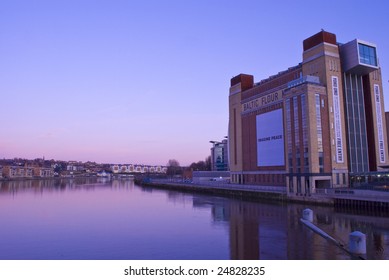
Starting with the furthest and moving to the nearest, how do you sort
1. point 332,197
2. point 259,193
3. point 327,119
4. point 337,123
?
point 259,193
point 337,123
point 327,119
point 332,197

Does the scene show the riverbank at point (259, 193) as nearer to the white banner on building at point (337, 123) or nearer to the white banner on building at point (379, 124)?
the white banner on building at point (337, 123)

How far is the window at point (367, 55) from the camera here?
233 ft

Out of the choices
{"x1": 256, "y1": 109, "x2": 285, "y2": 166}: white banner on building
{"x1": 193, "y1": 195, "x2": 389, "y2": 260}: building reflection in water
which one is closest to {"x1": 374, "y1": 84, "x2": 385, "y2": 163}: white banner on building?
{"x1": 256, "y1": 109, "x2": 285, "y2": 166}: white banner on building

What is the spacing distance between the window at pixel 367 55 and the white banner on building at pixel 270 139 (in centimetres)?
2132

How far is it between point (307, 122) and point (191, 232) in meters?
43.2

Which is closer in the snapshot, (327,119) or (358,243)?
(358,243)

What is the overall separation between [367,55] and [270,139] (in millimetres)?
29028

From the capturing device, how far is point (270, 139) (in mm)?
86188

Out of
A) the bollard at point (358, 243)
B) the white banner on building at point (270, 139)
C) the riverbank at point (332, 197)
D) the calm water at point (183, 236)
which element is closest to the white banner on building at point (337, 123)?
the riverbank at point (332, 197)

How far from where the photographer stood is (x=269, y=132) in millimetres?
86875

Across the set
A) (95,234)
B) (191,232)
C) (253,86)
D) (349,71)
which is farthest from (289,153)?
(95,234)

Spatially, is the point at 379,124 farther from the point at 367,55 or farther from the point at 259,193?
the point at 259,193

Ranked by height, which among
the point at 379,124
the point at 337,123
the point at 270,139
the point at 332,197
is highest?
the point at 379,124

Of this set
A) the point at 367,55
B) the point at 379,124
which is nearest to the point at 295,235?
the point at 367,55
